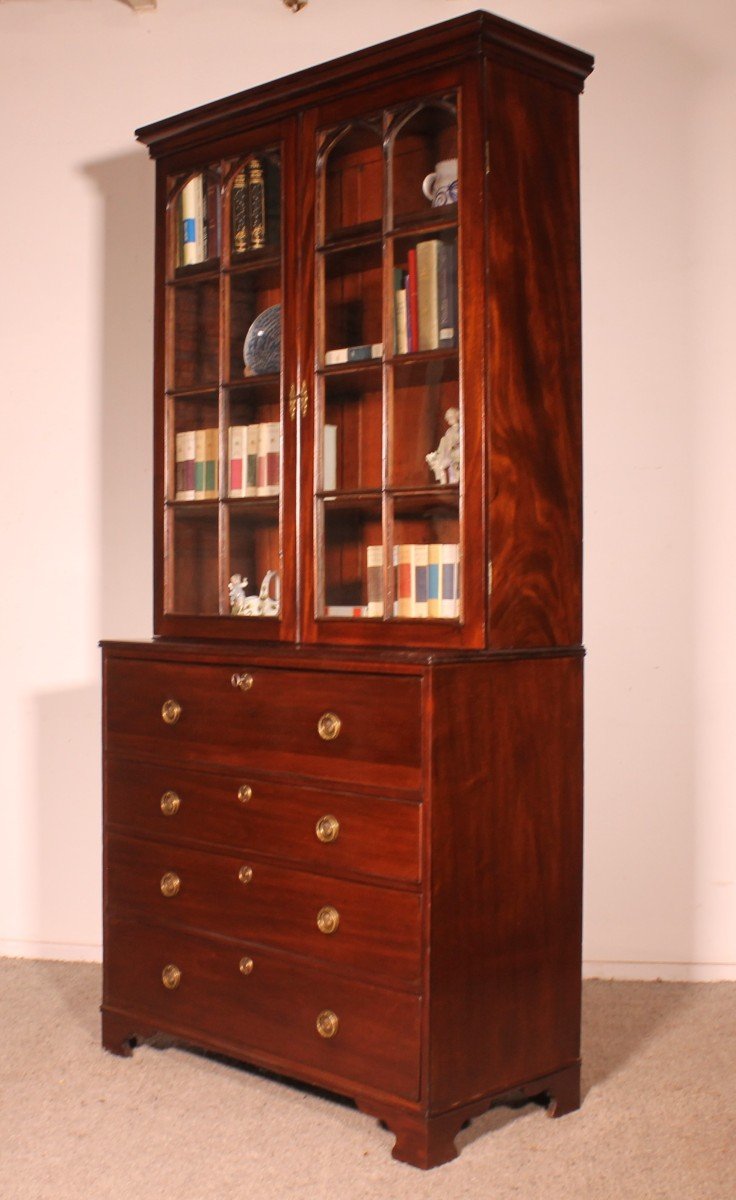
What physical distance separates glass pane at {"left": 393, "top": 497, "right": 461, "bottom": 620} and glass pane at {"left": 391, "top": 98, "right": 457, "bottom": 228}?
575 mm

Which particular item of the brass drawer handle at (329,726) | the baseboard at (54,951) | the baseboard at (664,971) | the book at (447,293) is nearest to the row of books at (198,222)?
the book at (447,293)

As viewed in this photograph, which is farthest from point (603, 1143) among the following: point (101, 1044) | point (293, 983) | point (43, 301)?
point (43, 301)

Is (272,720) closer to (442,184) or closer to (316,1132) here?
(316,1132)

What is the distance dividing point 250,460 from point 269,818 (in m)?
0.80

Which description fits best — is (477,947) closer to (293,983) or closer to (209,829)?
(293,983)

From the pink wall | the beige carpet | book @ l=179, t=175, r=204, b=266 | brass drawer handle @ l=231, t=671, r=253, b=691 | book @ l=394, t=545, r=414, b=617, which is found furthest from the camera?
the pink wall

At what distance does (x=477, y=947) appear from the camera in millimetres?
2539

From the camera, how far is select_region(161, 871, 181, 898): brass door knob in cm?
297

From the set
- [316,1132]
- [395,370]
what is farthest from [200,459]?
[316,1132]

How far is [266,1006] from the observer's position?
278 cm

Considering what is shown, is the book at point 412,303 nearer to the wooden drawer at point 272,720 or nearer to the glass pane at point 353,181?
the glass pane at point 353,181

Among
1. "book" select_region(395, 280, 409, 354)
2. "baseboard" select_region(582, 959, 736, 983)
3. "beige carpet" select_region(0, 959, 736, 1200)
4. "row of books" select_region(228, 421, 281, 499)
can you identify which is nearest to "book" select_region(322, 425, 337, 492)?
"row of books" select_region(228, 421, 281, 499)

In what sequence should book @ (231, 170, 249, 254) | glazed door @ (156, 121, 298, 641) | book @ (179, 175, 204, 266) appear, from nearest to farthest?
glazed door @ (156, 121, 298, 641)
book @ (231, 170, 249, 254)
book @ (179, 175, 204, 266)

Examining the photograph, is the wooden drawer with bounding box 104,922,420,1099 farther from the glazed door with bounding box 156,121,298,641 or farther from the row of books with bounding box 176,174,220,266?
the row of books with bounding box 176,174,220,266
